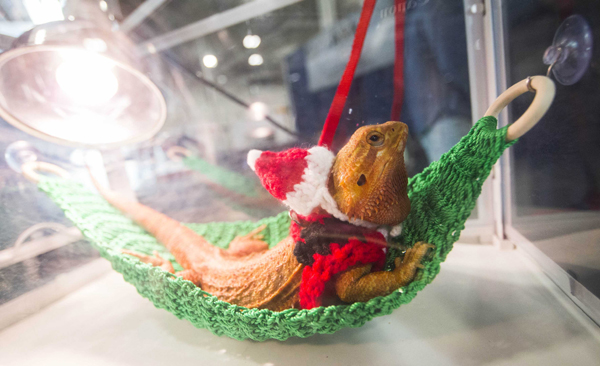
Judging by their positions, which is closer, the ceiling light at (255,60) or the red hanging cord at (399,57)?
the red hanging cord at (399,57)

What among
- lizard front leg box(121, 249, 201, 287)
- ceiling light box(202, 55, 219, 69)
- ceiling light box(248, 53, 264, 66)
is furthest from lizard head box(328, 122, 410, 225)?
ceiling light box(202, 55, 219, 69)

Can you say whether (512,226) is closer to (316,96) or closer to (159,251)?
(316,96)

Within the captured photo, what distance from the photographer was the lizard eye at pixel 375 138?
440mm

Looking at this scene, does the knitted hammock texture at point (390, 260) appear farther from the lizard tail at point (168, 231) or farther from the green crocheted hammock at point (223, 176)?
the green crocheted hammock at point (223, 176)

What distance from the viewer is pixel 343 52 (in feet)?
2.43

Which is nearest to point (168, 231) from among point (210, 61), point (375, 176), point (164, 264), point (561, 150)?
point (164, 264)

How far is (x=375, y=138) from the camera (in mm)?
442

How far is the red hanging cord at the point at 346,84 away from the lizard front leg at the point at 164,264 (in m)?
0.42

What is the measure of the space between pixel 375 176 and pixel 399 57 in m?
0.36

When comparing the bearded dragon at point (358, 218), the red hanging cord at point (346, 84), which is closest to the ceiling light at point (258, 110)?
the red hanging cord at point (346, 84)

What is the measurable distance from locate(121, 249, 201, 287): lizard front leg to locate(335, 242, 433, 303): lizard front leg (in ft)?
1.16

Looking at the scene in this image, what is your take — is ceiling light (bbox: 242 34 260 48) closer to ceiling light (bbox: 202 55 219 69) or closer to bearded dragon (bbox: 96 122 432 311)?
ceiling light (bbox: 202 55 219 69)

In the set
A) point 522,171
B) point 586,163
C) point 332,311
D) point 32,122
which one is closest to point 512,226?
point 522,171

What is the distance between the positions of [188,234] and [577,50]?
2.89 feet
